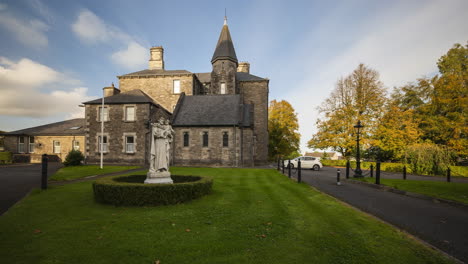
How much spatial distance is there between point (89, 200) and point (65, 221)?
2683 millimetres

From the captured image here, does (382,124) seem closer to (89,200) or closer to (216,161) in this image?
(216,161)

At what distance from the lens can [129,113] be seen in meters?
27.5

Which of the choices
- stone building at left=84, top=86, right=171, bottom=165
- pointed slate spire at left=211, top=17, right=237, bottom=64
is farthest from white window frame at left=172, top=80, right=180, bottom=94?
stone building at left=84, top=86, right=171, bottom=165

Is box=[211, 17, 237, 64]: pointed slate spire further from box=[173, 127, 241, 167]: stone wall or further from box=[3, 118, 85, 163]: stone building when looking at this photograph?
box=[3, 118, 85, 163]: stone building

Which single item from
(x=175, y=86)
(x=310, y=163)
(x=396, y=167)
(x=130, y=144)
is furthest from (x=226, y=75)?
(x=396, y=167)

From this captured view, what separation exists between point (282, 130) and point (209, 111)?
2056 centimetres

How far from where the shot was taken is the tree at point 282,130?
44.3m

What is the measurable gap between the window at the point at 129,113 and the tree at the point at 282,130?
2634cm

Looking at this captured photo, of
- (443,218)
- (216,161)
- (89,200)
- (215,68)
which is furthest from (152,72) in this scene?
(443,218)

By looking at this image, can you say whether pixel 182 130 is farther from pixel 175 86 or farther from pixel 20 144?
pixel 20 144

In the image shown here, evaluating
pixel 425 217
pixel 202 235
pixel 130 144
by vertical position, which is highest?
pixel 130 144

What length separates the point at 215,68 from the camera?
3719 centimetres

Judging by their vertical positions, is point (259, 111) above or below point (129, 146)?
above

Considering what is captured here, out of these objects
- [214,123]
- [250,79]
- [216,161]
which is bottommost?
[216,161]
